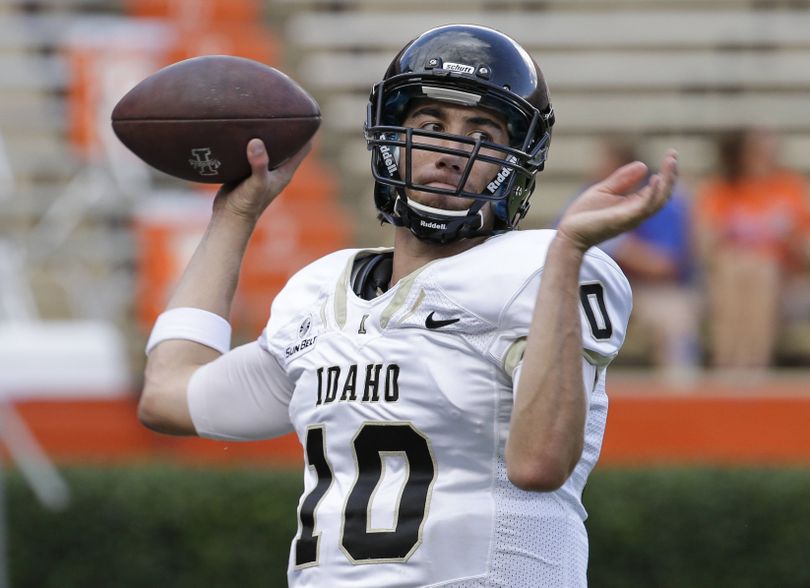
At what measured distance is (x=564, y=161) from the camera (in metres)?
9.29

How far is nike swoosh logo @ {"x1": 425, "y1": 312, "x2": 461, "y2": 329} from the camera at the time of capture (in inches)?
95.0

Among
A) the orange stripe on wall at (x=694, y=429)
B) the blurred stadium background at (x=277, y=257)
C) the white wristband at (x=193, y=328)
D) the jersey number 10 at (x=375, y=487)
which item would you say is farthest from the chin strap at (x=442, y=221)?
the orange stripe on wall at (x=694, y=429)

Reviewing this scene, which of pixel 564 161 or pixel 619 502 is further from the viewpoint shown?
pixel 564 161

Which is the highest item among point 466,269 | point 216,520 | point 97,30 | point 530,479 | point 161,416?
point 466,269

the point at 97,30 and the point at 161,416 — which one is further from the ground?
the point at 161,416

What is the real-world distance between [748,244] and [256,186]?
15.7ft

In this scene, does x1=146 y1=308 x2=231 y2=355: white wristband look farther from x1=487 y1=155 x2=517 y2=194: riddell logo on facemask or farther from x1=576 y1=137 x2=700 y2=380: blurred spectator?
x1=576 y1=137 x2=700 y2=380: blurred spectator

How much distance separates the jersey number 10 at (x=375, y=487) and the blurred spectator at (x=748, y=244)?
5096mm

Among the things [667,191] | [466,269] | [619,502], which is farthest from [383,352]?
[619,502]

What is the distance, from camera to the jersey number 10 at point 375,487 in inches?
93.6

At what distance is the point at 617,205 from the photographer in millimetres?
2148

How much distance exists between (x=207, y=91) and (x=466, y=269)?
72cm

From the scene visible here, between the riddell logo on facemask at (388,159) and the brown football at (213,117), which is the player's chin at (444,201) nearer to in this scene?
the riddell logo on facemask at (388,159)

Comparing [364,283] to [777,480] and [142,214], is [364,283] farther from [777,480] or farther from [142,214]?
[142,214]
